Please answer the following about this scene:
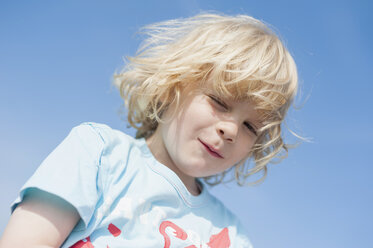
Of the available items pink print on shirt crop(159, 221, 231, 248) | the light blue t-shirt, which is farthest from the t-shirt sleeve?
pink print on shirt crop(159, 221, 231, 248)

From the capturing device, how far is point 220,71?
1758 mm

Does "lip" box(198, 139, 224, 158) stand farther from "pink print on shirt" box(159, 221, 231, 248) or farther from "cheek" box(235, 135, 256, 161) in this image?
"pink print on shirt" box(159, 221, 231, 248)

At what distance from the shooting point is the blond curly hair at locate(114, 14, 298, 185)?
1.77 metres

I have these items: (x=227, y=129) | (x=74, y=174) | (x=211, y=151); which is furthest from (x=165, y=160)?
(x=74, y=174)

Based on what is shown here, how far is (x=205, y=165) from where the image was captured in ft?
5.74

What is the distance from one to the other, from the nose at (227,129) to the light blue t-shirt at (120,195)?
29 cm

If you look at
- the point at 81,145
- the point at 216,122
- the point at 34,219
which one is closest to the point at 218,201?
the point at 216,122

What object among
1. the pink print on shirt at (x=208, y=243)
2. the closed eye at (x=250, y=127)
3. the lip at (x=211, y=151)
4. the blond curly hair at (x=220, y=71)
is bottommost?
the pink print on shirt at (x=208, y=243)

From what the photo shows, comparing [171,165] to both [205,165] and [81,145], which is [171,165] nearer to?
[205,165]

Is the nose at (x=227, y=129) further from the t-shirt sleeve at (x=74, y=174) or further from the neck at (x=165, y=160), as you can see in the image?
the t-shirt sleeve at (x=74, y=174)

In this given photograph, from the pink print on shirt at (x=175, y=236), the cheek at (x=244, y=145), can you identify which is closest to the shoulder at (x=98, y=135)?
the pink print on shirt at (x=175, y=236)

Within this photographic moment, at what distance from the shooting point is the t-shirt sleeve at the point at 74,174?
1280mm

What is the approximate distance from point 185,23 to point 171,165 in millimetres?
882

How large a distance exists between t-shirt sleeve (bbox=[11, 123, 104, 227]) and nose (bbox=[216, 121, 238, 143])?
0.51 metres
